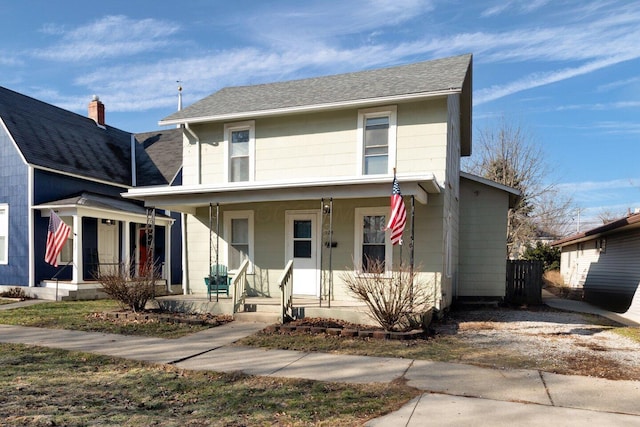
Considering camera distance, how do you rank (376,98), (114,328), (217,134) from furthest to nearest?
(217,134)
(376,98)
(114,328)

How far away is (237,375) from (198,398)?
0.88m

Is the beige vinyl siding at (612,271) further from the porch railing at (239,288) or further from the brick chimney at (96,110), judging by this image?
the brick chimney at (96,110)

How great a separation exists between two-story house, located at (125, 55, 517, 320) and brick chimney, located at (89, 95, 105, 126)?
9.46 m

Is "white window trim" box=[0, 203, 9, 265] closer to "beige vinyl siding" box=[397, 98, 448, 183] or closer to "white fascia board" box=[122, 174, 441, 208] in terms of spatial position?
"white fascia board" box=[122, 174, 441, 208]

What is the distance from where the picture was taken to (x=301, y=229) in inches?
437

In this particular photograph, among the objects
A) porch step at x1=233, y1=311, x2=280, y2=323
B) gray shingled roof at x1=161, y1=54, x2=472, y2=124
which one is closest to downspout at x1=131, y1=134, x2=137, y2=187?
gray shingled roof at x1=161, y1=54, x2=472, y2=124

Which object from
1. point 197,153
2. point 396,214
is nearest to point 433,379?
point 396,214

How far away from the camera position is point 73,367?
5938 millimetres

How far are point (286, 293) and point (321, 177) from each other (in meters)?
3.12

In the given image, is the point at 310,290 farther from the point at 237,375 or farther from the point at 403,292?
the point at 237,375

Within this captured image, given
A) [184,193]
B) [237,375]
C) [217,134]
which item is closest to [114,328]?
[184,193]

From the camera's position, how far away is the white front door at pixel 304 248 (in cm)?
1086

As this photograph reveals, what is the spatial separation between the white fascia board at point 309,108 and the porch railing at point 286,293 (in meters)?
3.98

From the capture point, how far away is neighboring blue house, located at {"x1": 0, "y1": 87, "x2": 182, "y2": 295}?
13.8 meters
